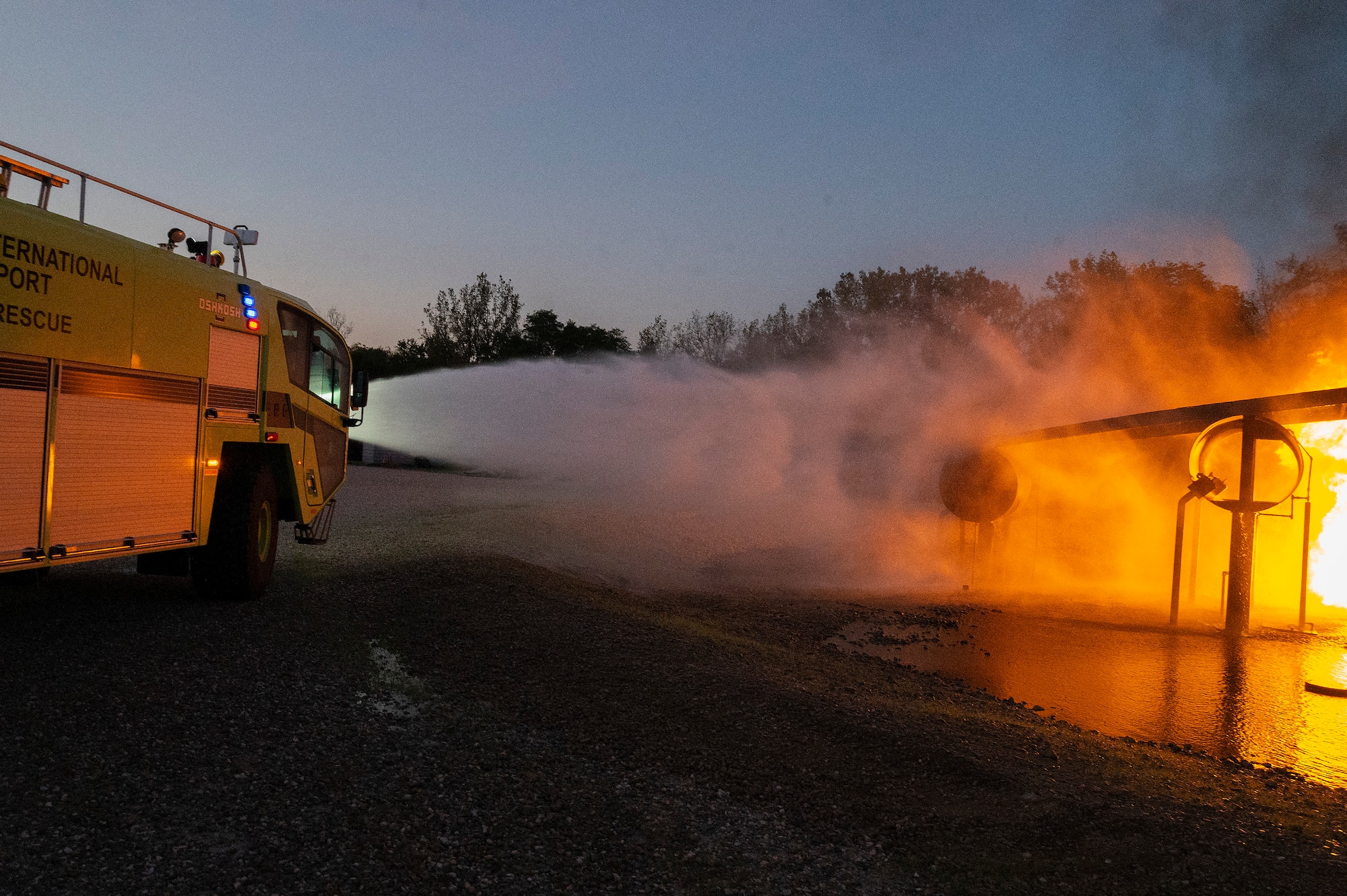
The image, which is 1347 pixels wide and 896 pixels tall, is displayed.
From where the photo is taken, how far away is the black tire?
8.62 metres

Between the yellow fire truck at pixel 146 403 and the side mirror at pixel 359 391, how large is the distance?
3.25ft

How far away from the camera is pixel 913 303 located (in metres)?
52.6

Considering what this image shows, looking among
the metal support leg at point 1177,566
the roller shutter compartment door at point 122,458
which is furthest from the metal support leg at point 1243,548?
the roller shutter compartment door at point 122,458

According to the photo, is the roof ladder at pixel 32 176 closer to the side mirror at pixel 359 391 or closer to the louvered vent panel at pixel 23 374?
the louvered vent panel at pixel 23 374

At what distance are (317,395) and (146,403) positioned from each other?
9.73ft

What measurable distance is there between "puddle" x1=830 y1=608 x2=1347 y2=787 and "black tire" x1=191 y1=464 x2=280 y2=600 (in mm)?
6742

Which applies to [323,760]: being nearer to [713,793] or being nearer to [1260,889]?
[713,793]

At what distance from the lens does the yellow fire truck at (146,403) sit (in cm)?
627

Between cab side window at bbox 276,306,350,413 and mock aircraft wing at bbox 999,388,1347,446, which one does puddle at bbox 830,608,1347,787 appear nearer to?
mock aircraft wing at bbox 999,388,1347,446

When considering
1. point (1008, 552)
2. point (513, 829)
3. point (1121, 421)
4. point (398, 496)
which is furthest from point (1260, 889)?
point (398, 496)

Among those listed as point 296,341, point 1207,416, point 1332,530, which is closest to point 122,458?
point 296,341

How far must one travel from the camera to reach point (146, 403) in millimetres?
7352

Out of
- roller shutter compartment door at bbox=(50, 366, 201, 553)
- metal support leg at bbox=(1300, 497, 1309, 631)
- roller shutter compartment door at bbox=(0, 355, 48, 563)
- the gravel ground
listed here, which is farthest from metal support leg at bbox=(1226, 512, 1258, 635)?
roller shutter compartment door at bbox=(0, 355, 48, 563)

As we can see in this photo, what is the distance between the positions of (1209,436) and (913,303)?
1559 inches
